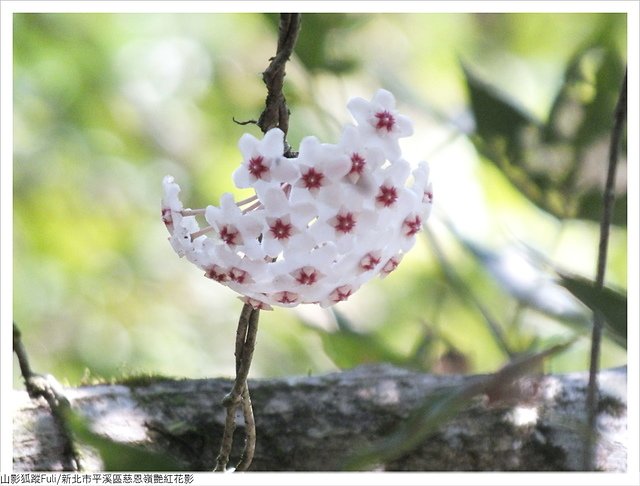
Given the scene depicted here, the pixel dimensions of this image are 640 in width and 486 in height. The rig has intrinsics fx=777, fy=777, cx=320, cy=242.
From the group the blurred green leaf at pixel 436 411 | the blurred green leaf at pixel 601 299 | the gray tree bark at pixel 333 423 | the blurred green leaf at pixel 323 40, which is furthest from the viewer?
the blurred green leaf at pixel 323 40

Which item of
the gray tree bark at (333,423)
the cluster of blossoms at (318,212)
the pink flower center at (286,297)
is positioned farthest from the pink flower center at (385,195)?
the gray tree bark at (333,423)

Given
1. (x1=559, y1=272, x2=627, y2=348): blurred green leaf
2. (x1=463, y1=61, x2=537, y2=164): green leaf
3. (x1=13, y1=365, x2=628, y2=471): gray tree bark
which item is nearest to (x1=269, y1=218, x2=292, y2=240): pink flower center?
(x1=559, y1=272, x2=627, y2=348): blurred green leaf

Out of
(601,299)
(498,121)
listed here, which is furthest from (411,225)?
(498,121)

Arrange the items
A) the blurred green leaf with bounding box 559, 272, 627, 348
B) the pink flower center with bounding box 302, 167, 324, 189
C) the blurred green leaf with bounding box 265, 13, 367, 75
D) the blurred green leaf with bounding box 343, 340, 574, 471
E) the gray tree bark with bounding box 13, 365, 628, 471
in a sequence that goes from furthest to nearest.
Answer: the blurred green leaf with bounding box 265, 13, 367, 75, the gray tree bark with bounding box 13, 365, 628, 471, the blurred green leaf with bounding box 343, 340, 574, 471, the blurred green leaf with bounding box 559, 272, 627, 348, the pink flower center with bounding box 302, 167, 324, 189

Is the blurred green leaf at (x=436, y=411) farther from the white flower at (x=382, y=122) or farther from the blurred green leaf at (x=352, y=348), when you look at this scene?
the white flower at (x=382, y=122)

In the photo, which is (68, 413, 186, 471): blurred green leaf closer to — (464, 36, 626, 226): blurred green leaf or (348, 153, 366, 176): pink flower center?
(348, 153, 366, 176): pink flower center
